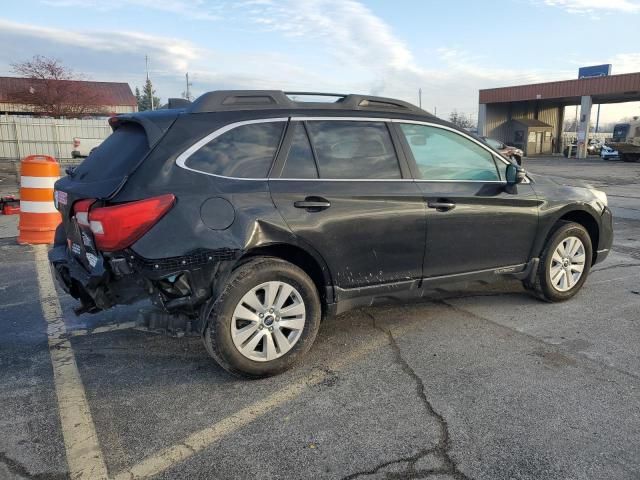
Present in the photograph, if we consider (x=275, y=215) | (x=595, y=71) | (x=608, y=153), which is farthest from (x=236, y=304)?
(x=595, y=71)

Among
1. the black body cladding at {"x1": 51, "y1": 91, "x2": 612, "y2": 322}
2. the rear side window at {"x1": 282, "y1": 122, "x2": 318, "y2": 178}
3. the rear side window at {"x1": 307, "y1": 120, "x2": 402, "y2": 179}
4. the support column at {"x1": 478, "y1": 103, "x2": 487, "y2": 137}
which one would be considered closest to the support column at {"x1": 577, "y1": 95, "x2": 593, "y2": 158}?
the support column at {"x1": 478, "y1": 103, "x2": 487, "y2": 137}

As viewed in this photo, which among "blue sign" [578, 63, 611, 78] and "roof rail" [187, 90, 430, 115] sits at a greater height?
"blue sign" [578, 63, 611, 78]

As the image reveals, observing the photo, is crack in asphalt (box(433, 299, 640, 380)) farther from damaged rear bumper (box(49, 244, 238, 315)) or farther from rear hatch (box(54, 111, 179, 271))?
rear hatch (box(54, 111, 179, 271))

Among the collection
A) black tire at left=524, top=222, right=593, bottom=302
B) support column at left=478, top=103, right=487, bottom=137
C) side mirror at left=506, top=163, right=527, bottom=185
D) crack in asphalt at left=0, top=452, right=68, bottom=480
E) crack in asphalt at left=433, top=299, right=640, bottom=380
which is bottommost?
crack in asphalt at left=433, top=299, right=640, bottom=380

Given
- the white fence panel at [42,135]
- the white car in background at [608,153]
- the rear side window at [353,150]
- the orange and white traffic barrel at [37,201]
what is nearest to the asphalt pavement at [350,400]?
the rear side window at [353,150]

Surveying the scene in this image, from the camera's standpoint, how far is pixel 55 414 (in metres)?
2.98

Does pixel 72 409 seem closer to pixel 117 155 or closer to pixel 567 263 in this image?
pixel 117 155

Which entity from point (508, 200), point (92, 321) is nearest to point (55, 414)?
point (92, 321)

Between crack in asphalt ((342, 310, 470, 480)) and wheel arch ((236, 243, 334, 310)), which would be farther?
wheel arch ((236, 243, 334, 310))

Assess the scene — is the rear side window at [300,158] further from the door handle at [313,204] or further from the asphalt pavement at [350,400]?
the asphalt pavement at [350,400]

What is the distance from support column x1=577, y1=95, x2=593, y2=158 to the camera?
38719 mm

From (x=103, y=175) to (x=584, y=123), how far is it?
4217 centimetres

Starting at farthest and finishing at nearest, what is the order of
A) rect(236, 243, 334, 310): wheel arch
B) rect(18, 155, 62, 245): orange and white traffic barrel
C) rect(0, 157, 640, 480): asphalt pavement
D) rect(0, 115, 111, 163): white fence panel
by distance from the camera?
rect(0, 115, 111, 163): white fence panel → rect(18, 155, 62, 245): orange and white traffic barrel → rect(236, 243, 334, 310): wheel arch → rect(0, 157, 640, 480): asphalt pavement

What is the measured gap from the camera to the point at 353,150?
378cm
